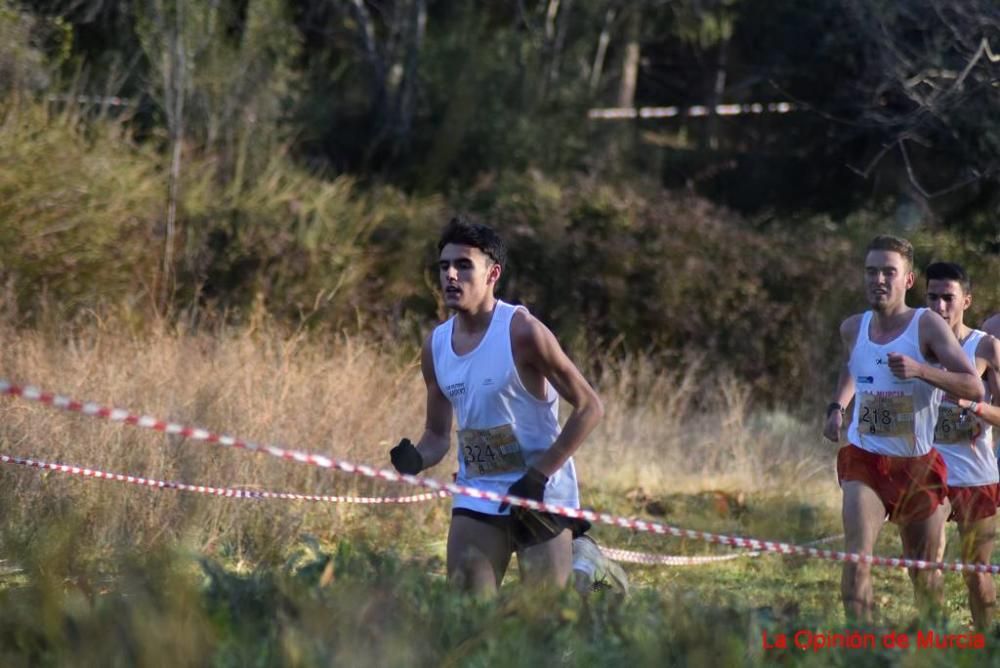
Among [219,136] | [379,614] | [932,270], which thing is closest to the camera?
[379,614]

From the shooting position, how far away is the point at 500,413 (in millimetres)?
5930

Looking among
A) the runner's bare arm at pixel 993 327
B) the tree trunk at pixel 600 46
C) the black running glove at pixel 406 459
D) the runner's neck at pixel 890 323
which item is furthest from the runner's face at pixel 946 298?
the tree trunk at pixel 600 46

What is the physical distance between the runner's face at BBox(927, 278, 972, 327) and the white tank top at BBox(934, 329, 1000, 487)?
0.44 meters

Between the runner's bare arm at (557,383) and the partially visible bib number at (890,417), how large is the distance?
1600 millimetres

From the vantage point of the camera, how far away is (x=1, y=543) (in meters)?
5.74

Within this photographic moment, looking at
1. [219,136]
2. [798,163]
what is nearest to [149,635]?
[219,136]

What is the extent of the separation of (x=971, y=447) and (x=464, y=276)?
9.39 ft

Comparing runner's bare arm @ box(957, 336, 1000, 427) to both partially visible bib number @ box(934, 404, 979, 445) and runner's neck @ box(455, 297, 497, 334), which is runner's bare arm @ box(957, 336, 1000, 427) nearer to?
partially visible bib number @ box(934, 404, 979, 445)

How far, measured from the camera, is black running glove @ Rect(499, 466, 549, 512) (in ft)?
18.5

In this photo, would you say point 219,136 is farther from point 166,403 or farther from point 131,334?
point 166,403

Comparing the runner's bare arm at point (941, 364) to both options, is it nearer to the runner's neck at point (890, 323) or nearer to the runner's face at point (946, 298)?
the runner's neck at point (890, 323)

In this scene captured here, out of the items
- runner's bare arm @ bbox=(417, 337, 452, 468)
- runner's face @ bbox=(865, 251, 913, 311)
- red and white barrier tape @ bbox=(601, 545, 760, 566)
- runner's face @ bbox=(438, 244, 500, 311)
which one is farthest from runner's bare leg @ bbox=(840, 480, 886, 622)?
red and white barrier tape @ bbox=(601, 545, 760, 566)

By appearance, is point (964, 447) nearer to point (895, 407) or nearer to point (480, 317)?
point (895, 407)

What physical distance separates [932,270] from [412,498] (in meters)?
2.96
